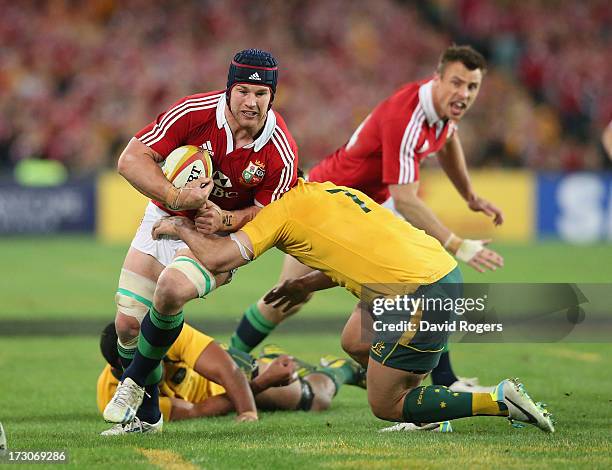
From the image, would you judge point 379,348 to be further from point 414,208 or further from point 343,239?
point 414,208

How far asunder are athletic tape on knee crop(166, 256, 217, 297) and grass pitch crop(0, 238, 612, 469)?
0.77 meters

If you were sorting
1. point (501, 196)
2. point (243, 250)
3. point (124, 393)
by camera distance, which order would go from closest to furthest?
point (243, 250)
point (124, 393)
point (501, 196)

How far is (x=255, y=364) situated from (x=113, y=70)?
16565 mm

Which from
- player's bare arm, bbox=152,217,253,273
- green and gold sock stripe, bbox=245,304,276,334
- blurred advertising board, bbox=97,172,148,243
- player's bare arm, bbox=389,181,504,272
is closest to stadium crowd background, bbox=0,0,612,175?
blurred advertising board, bbox=97,172,148,243

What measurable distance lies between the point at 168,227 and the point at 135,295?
79cm

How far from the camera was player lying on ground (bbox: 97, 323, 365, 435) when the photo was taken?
647 cm

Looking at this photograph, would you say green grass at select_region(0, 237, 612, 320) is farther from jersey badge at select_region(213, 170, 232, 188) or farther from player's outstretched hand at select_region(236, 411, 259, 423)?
jersey badge at select_region(213, 170, 232, 188)

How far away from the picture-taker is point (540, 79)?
78.8ft

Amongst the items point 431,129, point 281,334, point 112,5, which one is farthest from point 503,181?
point 431,129

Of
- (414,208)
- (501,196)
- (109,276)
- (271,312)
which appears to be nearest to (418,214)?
(414,208)

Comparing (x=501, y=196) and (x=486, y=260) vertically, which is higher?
(x=486, y=260)

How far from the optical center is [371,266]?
5.47 m

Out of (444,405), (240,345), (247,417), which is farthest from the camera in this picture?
(240,345)

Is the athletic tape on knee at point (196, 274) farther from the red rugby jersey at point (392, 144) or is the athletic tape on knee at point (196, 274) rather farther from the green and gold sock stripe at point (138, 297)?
the red rugby jersey at point (392, 144)
